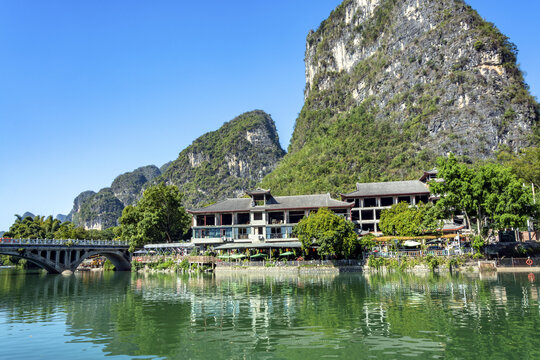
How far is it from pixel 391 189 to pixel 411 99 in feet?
211

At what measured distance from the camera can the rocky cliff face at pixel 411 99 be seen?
116438mm

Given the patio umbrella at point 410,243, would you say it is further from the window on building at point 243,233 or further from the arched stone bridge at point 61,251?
the arched stone bridge at point 61,251

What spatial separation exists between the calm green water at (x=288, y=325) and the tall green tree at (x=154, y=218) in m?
51.2

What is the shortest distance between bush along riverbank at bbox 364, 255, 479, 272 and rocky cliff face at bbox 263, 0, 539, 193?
5808 cm

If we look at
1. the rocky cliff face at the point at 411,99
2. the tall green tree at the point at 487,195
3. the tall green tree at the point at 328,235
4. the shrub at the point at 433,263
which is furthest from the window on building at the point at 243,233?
the rocky cliff face at the point at 411,99

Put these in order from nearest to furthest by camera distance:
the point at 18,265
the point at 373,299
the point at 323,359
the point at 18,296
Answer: the point at 323,359, the point at 373,299, the point at 18,296, the point at 18,265

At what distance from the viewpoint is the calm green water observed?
54.1 feet

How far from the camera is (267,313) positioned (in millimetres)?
25422

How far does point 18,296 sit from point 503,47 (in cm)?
13909

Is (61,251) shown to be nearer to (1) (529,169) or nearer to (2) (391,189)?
(2) (391,189)

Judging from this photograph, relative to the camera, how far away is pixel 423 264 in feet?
176

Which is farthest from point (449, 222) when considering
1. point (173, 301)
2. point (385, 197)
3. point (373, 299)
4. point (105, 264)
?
point (105, 264)

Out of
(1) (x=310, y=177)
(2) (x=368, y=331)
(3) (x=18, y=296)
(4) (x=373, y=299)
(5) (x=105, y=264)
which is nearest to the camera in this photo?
(2) (x=368, y=331)

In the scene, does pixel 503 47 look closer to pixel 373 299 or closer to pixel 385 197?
pixel 385 197
